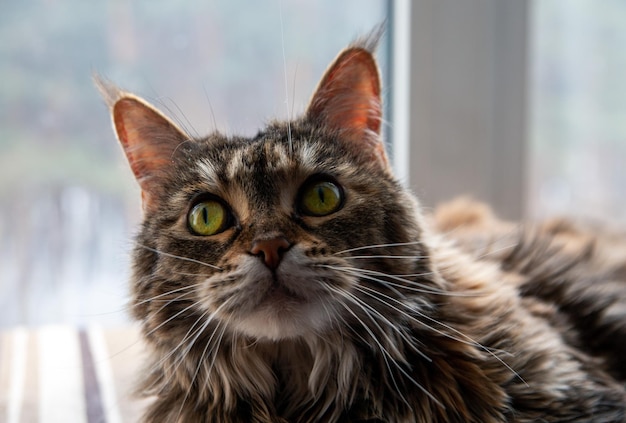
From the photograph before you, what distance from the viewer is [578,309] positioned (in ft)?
4.74

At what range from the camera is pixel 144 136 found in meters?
1.28

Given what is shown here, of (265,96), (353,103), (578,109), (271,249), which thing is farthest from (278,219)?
(578,109)

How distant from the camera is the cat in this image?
1053 millimetres

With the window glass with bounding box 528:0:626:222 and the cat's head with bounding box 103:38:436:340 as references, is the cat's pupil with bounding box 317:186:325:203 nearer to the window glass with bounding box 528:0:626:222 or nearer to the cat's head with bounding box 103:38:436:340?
the cat's head with bounding box 103:38:436:340

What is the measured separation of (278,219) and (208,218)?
0.15 meters

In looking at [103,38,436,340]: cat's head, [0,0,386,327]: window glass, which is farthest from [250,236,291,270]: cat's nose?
[0,0,386,327]: window glass

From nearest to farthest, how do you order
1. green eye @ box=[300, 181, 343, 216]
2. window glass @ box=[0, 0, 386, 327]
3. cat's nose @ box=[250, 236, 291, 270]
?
cat's nose @ box=[250, 236, 291, 270], green eye @ box=[300, 181, 343, 216], window glass @ box=[0, 0, 386, 327]

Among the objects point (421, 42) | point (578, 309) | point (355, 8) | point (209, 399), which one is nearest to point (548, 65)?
point (421, 42)

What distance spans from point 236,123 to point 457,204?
2.26 ft

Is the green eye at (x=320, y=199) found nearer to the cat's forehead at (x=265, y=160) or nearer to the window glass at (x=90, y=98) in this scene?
the cat's forehead at (x=265, y=160)

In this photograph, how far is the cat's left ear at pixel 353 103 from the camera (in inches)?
49.5

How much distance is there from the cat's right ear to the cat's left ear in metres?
0.27

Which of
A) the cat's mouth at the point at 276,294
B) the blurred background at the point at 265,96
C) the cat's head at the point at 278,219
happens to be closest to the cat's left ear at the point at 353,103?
the cat's head at the point at 278,219

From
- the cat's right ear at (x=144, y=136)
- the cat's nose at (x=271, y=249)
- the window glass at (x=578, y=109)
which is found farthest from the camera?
the window glass at (x=578, y=109)
